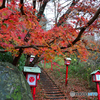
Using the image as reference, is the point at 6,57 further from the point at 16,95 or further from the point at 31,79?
the point at 16,95

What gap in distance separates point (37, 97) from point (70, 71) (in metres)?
6.97

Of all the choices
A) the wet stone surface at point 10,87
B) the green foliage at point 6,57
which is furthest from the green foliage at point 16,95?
the green foliage at point 6,57

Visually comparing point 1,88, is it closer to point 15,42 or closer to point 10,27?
point 15,42

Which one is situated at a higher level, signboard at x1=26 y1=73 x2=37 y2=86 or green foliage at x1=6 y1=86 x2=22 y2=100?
signboard at x1=26 y1=73 x2=37 y2=86

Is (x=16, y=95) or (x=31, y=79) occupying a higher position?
(x=31, y=79)

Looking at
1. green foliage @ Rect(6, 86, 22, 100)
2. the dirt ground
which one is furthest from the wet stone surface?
the dirt ground

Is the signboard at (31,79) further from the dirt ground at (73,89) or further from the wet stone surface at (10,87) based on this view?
the dirt ground at (73,89)

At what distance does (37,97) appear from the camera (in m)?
7.78

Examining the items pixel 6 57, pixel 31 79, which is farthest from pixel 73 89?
pixel 6 57

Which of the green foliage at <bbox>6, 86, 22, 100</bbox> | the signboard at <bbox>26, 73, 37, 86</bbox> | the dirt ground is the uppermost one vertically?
the signboard at <bbox>26, 73, 37, 86</bbox>

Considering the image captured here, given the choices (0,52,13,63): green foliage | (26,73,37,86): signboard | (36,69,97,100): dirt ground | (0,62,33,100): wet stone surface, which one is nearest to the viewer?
(0,62,33,100): wet stone surface

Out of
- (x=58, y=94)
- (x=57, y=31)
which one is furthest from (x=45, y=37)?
→ (x=58, y=94)

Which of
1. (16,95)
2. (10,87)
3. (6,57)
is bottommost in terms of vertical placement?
(16,95)

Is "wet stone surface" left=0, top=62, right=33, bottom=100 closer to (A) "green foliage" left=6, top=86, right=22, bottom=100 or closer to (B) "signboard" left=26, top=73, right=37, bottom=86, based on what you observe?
(A) "green foliage" left=6, top=86, right=22, bottom=100
